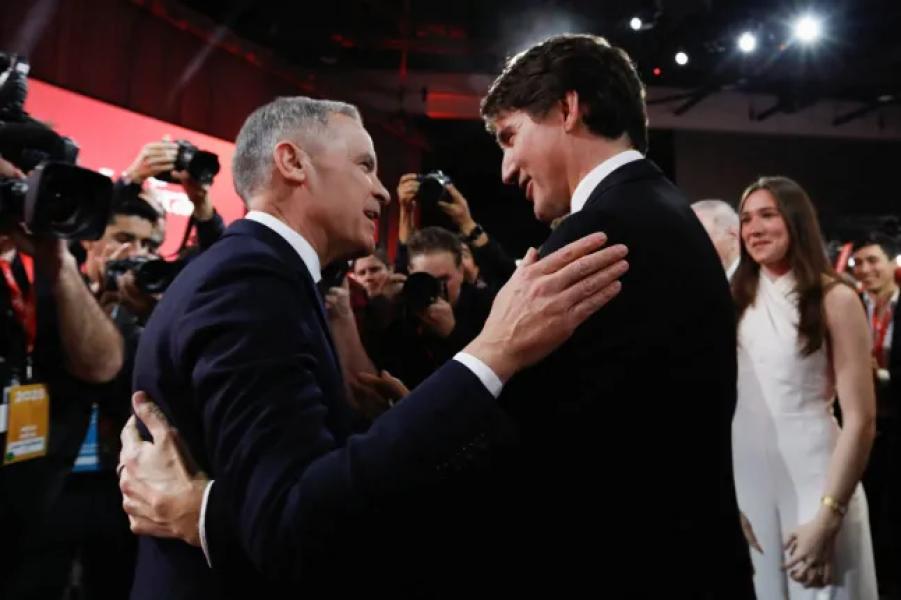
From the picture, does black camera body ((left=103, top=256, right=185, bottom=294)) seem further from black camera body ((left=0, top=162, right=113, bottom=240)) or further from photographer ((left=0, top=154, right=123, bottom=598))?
black camera body ((left=0, top=162, right=113, bottom=240))

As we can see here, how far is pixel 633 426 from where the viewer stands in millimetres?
922

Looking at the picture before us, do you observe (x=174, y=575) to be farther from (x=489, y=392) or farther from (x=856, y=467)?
(x=856, y=467)

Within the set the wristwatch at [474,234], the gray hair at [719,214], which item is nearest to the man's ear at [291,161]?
the gray hair at [719,214]

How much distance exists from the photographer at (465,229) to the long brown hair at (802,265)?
88 centimetres

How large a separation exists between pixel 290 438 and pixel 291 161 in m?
0.53

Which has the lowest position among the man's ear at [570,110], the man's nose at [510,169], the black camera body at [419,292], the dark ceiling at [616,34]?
the black camera body at [419,292]

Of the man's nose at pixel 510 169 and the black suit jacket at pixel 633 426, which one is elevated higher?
the man's nose at pixel 510 169

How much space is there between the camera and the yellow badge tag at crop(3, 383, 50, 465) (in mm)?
1626

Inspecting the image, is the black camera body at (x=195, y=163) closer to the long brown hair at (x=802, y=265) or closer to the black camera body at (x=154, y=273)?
the black camera body at (x=154, y=273)

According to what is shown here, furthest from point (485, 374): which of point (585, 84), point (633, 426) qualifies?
point (585, 84)

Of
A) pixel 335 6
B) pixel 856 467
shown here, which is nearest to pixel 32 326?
pixel 856 467

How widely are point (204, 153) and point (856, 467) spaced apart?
1.86 meters

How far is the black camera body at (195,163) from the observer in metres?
2.07

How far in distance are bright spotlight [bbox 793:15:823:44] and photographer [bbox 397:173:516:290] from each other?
4538 millimetres
